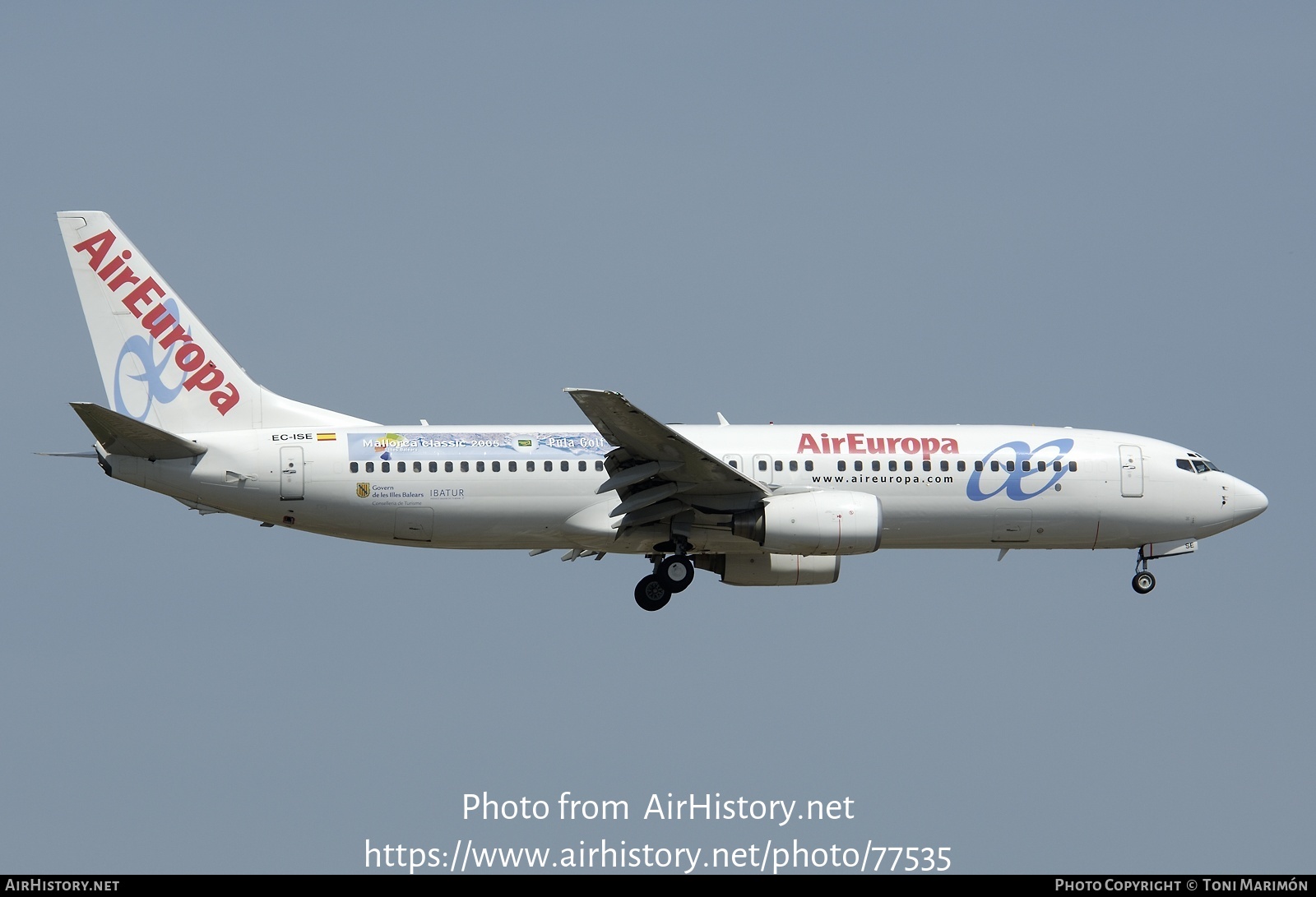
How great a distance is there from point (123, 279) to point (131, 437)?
5085 mm

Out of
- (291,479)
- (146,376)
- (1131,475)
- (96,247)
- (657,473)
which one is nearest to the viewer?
(657,473)

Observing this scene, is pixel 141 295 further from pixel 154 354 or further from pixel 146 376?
pixel 146 376

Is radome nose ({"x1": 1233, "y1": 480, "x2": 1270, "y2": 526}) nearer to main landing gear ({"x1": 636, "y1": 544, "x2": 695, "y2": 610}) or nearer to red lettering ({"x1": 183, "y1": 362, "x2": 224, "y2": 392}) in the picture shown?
main landing gear ({"x1": 636, "y1": 544, "x2": 695, "y2": 610})

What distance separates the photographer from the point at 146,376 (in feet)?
141

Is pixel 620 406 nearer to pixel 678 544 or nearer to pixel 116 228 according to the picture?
pixel 678 544

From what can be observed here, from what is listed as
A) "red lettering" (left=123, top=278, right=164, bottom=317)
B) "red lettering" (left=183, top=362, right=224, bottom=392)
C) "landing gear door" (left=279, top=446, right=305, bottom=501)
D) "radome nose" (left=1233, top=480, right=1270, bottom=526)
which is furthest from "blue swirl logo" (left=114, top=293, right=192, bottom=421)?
"radome nose" (left=1233, top=480, right=1270, bottom=526)

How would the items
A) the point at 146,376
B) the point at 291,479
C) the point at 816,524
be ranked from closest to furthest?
the point at 816,524
the point at 291,479
the point at 146,376

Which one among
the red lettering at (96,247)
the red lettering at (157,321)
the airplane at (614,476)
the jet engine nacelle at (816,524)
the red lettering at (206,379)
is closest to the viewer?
the jet engine nacelle at (816,524)

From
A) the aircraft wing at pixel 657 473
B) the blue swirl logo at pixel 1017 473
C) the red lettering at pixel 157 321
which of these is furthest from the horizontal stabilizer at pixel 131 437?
the blue swirl logo at pixel 1017 473

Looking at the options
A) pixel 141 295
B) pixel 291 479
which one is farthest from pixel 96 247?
pixel 291 479

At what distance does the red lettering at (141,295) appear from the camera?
43.3 m

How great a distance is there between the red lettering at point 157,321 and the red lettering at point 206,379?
1.38m

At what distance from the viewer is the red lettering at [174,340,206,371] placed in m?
43.2

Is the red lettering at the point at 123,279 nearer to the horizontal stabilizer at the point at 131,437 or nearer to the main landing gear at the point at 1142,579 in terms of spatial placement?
the horizontal stabilizer at the point at 131,437
